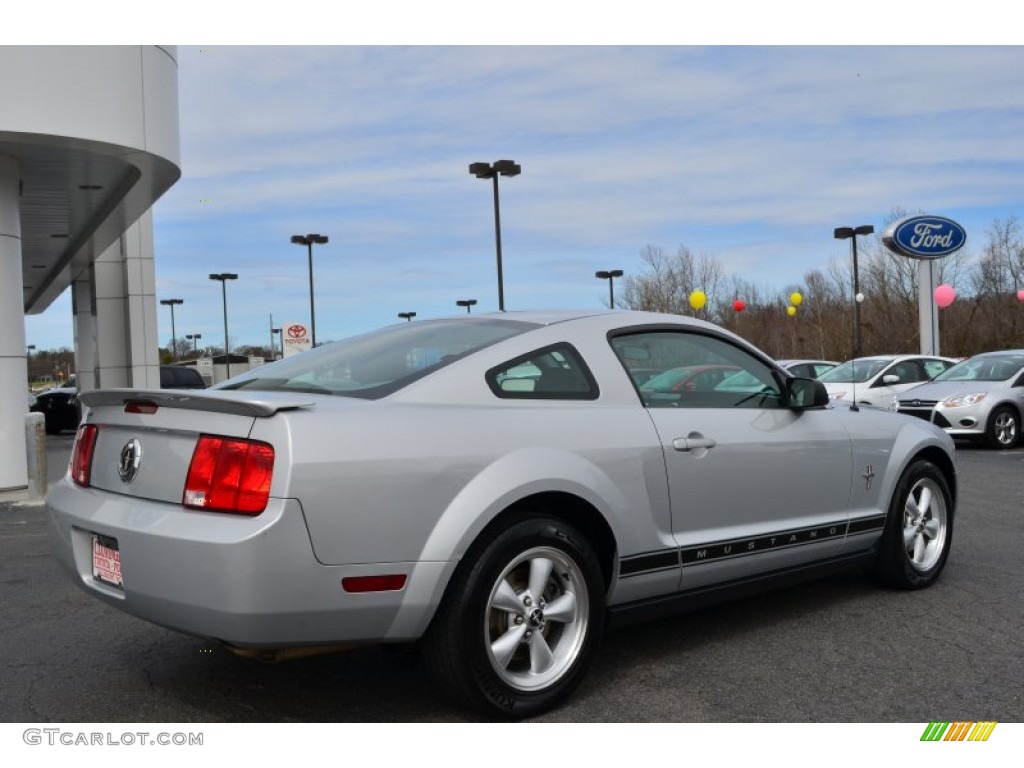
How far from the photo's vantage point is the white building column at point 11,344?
39.1 feet

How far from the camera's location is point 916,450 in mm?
5684

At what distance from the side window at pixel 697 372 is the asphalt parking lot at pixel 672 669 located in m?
1.10

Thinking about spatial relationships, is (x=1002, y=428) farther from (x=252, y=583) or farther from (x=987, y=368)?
(x=252, y=583)

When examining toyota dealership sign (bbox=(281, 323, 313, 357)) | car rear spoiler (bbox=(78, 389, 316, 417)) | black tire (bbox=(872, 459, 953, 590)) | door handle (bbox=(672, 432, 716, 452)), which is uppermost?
toyota dealership sign (bbox=(281, 323, 313, 357))

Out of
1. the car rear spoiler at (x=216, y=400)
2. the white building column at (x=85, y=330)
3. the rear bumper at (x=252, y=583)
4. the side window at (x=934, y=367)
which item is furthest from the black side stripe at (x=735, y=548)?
the white building column at (x=85, y=330)

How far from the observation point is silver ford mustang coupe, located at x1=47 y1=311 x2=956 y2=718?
3332mm

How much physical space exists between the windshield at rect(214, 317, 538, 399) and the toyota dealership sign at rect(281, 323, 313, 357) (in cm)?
1850

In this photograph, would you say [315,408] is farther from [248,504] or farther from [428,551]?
[428,551]

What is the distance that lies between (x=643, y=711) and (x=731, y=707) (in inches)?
13.0

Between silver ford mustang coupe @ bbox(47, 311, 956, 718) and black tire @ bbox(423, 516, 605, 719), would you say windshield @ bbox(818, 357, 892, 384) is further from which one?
black tire @ bbox(423, 516, 605, 719)

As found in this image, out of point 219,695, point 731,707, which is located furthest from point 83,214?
point 731,707

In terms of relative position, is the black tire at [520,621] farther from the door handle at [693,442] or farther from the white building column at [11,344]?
the white building column at [11,344]

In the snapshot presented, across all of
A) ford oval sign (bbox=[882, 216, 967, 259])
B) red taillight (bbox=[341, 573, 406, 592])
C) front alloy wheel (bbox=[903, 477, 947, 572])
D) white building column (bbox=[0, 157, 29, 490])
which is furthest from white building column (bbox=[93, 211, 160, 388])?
red taillight (bbox=[341, 573, 406, 592])

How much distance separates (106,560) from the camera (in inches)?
147
